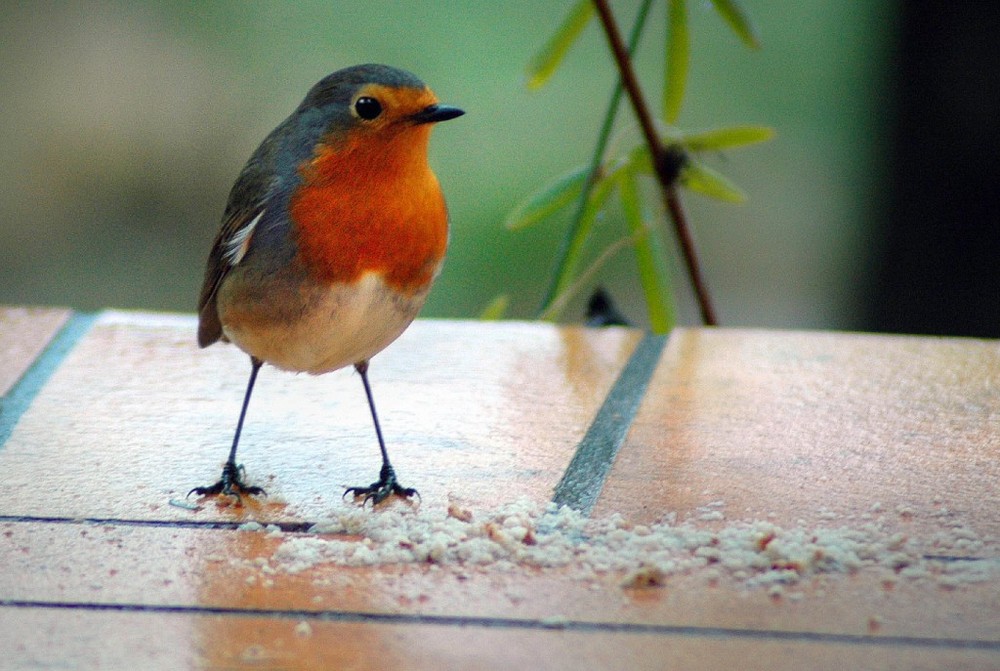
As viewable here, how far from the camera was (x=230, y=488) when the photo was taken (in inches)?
80.9

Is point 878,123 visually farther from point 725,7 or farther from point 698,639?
point 698,639

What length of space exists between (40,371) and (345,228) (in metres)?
0.98

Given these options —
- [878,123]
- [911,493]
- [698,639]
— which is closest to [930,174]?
[878,123]

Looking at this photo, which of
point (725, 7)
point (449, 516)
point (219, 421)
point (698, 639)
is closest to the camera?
point (698, 639)

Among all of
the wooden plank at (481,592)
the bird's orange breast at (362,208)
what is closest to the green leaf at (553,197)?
the bird's orange breast at (362,208)

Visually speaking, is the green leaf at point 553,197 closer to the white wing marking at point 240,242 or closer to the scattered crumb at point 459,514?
the white wing marking at point 240,242

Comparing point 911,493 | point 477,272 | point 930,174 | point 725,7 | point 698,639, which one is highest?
point 725,7

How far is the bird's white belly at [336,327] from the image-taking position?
2.11 meters

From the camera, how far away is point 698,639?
150cm

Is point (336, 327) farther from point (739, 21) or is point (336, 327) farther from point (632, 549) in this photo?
point (739, 21)

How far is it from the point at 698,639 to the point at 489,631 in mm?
231

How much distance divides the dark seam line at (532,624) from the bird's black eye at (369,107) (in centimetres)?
83

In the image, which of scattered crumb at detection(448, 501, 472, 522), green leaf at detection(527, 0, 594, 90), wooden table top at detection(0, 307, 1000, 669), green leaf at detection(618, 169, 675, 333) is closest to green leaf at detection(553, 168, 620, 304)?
green leaf at detection(618, 169, 675, 333)

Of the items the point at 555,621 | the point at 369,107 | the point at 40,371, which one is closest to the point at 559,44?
the point at 369,107
